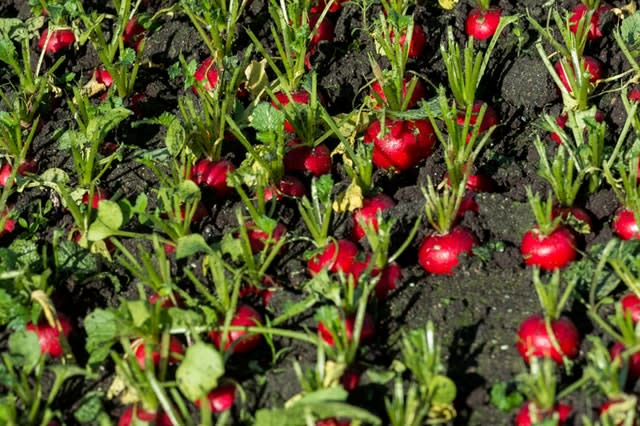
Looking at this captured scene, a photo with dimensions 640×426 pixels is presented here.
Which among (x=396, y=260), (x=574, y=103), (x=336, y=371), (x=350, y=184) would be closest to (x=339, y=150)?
(x=350, y=184)

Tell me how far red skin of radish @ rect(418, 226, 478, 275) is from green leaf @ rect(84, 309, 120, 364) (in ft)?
3.15

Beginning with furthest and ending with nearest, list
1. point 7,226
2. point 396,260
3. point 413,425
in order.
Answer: point 7,226 < point 396,260 < point 413,425

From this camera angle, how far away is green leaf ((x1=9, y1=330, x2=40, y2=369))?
270cm

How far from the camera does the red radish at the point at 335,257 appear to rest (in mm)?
2916

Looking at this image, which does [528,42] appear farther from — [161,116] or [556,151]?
[161,116]

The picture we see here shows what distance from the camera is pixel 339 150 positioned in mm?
3451

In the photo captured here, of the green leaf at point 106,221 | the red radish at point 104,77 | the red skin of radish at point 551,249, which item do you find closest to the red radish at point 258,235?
the green leaf at point 106,221

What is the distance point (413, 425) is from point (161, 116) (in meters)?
1.63

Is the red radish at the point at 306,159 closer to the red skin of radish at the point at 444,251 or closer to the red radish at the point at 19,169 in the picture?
the red skin of radish at the point at 444,251

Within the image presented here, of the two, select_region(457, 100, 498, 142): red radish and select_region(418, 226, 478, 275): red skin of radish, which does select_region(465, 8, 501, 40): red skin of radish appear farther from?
select_region(418, 226, 478, 275): red skin of radish

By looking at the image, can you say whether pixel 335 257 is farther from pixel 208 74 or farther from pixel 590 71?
pixel 590 71

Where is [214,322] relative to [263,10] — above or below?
below

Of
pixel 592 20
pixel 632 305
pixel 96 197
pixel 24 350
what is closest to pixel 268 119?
pixel 96 197

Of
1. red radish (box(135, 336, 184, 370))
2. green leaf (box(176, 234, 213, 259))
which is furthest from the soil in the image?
green leaf (box(176, 234, 213, 259))
